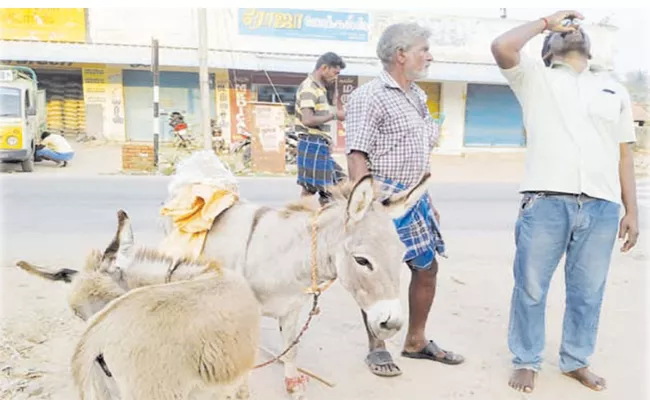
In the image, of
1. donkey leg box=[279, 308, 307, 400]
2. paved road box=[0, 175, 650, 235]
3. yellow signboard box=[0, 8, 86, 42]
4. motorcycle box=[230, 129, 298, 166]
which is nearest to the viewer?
donkey leg box=[279, 308, 307, 400]

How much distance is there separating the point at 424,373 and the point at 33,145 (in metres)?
12.6

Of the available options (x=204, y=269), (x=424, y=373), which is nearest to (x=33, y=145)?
(x=424, y=373)

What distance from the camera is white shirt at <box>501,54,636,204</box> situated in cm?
296

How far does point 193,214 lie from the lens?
2656 millimetres

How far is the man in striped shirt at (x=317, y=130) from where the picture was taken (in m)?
3.93

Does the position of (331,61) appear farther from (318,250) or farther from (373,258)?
(373,258)

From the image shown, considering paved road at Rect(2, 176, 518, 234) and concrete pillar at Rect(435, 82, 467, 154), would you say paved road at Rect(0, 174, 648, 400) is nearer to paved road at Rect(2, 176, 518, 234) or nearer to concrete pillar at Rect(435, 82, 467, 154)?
paved road at Rect(2, 176, 518, 234)

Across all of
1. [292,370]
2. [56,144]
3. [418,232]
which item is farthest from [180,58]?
[292,370]

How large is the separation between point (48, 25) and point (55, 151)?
5.91m

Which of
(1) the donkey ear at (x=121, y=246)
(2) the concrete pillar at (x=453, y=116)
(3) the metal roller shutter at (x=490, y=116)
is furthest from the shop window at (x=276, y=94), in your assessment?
(1) the donkey ear at (x=121, y=246)

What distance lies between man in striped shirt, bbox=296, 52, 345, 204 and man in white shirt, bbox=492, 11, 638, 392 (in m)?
1.32

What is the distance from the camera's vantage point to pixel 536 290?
312 centimetres

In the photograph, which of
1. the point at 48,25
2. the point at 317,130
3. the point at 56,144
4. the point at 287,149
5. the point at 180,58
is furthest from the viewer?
the point at 180,58

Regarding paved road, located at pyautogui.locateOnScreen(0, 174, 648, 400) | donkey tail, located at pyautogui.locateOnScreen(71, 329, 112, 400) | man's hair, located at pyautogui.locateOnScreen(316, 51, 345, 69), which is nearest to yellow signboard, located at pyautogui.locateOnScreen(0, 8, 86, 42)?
paved road, located at pyautogui.locateOnScreen(0, 174, 648, 400)
